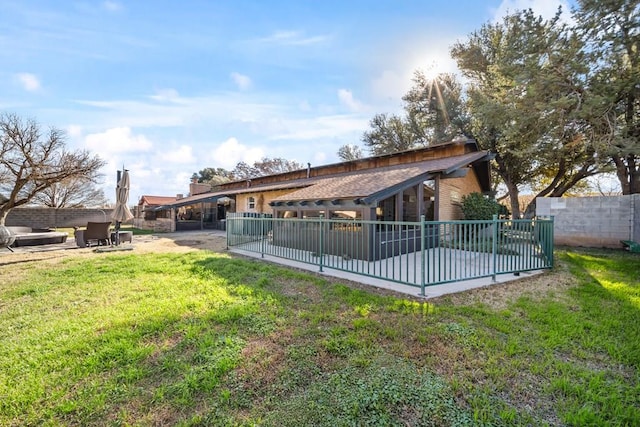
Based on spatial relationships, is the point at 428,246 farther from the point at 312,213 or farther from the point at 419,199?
the point at 312,213

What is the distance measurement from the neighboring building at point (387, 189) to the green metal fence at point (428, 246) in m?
1.29

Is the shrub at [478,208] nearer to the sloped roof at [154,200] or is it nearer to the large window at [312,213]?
the large window at [312,213]

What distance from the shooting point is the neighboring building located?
9695 millimetres

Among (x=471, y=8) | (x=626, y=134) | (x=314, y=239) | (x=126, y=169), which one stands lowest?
(x=314, y=239)

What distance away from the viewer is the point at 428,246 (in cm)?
606

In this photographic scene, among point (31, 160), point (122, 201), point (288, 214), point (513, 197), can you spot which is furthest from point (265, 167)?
point (513, 197)

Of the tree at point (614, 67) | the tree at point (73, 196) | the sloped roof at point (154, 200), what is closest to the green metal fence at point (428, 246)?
the tree at point (614, 67)

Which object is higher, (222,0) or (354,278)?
(222,0)

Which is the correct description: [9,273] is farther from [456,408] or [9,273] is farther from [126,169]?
[456,408]

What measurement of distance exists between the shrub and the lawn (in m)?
7.21

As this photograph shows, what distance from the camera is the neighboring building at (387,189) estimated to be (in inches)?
382

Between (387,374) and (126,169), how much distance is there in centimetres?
1289

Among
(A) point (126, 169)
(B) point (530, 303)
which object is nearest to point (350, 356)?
(B) point (530, 303)

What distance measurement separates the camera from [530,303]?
4.96 meters
